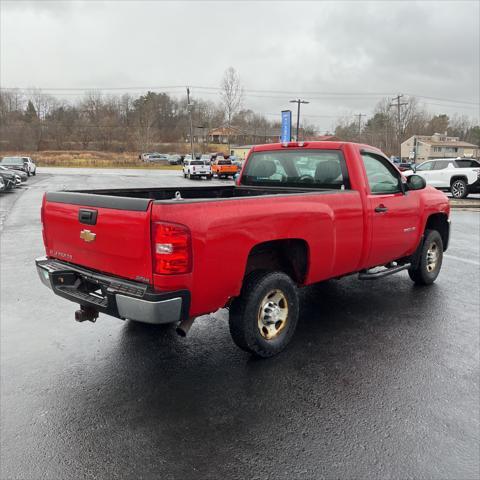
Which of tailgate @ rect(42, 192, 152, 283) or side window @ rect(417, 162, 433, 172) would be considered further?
side window @ rect(417, 162, 433, 172)

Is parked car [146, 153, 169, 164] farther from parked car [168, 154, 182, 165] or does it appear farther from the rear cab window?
the rear cab window

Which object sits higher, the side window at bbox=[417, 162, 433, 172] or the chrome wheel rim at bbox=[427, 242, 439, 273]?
the side window at bbox=[417, 162, 433, 172]

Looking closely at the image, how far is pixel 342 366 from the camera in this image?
3.74 metres

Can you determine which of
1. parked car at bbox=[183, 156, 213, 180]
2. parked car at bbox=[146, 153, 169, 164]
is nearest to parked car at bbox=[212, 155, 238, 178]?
parked car at bbox=[183, 156, 213, 180]

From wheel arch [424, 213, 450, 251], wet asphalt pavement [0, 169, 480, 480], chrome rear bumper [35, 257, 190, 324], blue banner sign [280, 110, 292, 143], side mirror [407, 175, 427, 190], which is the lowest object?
wet asphalt pavement [0, 169, 480, 480]

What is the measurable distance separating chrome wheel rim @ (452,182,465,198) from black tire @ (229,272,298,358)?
18.2 metres

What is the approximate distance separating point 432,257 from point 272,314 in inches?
133

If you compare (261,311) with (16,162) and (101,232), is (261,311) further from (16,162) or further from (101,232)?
(16,162)

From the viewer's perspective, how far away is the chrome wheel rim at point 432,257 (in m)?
6.02

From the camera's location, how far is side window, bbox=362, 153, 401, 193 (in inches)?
189

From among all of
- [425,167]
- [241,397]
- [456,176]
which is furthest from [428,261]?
[425,167]

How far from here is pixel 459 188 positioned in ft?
63.5

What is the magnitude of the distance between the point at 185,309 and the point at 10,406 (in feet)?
4.80

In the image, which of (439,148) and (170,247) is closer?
(170,247)
